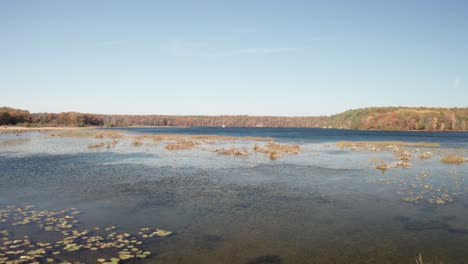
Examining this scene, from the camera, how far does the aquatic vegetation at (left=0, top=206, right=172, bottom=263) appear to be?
12.5 m

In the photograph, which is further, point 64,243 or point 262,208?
point 262,208

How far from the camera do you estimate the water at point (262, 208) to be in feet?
45.0

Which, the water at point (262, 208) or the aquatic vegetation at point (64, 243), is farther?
Answer: the water at point (262, 208)

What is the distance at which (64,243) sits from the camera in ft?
45.5

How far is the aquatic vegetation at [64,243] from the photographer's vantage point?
12.5m

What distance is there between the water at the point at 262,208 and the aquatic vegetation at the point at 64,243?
437mm

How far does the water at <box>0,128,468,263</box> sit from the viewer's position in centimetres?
1372

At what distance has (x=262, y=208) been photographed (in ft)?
67.3

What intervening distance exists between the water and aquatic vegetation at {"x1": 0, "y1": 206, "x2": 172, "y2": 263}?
44 centimetres

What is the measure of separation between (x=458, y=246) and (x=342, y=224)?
16.5 ft

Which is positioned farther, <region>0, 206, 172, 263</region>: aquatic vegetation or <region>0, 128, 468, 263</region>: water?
<region>0, 128, 468, 263</region>: water

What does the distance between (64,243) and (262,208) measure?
10978mm

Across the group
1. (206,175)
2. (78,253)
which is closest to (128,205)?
(78,253)

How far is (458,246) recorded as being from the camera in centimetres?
1423
